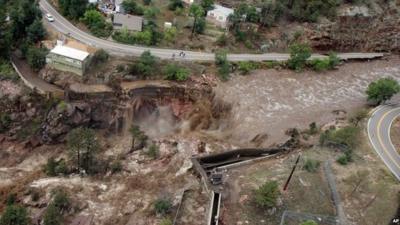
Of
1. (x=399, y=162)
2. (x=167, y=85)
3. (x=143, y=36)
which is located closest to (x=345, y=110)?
(x=399, y=162)

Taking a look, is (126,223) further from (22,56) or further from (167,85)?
(22,56)

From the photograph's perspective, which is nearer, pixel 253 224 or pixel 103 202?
pixel 253 224

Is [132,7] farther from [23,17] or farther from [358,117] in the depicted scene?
[358,117]

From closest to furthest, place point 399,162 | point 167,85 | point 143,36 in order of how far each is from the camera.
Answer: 1. point 399,162
2. point 167,85
3. point 143,36

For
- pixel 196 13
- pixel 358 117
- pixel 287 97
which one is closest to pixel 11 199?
pixel 196 13

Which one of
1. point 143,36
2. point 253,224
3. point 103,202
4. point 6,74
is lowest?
point 103,202

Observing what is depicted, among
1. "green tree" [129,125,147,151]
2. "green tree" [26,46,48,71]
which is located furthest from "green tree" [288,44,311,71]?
"green tree" [26,46,48,71]
